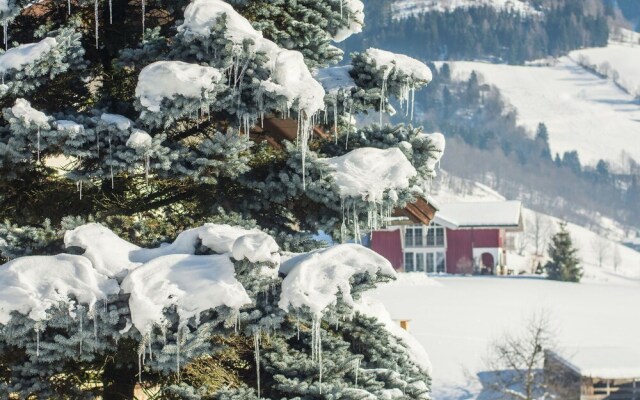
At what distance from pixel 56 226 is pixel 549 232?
628 ft

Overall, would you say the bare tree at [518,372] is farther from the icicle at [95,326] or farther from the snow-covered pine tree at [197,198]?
the icicle at [95,326]

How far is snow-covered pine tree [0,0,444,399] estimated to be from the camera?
228 inches

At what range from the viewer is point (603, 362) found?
124ft

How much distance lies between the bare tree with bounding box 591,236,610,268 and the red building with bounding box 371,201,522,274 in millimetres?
93266

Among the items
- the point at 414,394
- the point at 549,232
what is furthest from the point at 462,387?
the point at 549,232

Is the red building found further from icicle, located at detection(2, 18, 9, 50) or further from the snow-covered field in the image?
icicle, located at detection(2, 18, 9, 50)

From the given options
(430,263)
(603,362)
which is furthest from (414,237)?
(603,362)

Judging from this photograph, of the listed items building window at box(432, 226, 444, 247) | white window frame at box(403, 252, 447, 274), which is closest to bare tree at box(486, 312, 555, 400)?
white window frame at box(403, 252, 447, 274)

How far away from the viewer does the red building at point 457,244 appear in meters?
85.6

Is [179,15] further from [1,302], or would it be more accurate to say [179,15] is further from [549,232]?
[549,232]

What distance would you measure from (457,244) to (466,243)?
2.38 ft

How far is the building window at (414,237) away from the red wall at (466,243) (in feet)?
8.43

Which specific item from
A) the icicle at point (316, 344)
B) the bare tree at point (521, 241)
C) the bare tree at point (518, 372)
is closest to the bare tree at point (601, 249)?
the bare tree at point (521, 241)

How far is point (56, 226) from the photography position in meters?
7.69
